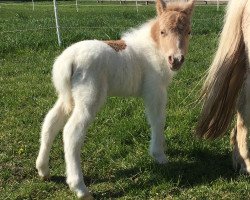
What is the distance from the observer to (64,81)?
4008 mm

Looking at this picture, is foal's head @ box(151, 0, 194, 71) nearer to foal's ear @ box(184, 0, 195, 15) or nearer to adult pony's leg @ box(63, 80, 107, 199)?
foal's ear @ box(184, 0, 195, 15)

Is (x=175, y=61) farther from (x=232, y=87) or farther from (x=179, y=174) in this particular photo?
(x=179, y=174)

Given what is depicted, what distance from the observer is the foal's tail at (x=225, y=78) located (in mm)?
4398

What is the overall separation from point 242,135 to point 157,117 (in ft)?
2.84

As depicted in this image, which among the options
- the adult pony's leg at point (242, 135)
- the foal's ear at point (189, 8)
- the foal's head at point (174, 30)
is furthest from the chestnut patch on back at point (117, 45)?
the adult pony's leg at point (242, 135)

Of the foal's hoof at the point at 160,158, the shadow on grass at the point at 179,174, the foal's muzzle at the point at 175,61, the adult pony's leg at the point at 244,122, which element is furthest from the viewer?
the foal's hoof at the point at 160,158

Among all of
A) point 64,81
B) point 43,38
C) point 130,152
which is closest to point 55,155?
point 130,152

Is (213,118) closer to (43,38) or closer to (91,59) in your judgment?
(91,59)

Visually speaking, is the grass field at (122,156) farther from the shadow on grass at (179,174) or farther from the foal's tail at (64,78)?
the foal's tail at (64,78)

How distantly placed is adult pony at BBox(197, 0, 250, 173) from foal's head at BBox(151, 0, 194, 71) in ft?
1.59

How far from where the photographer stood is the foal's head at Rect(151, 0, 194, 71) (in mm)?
4098

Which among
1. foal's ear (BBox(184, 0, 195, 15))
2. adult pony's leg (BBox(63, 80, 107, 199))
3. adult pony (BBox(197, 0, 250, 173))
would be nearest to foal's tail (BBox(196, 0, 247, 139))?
adult pony (BBox(197, 0, 250, 173))

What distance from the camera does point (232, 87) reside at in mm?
4527

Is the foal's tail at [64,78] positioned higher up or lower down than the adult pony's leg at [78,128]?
higher up
